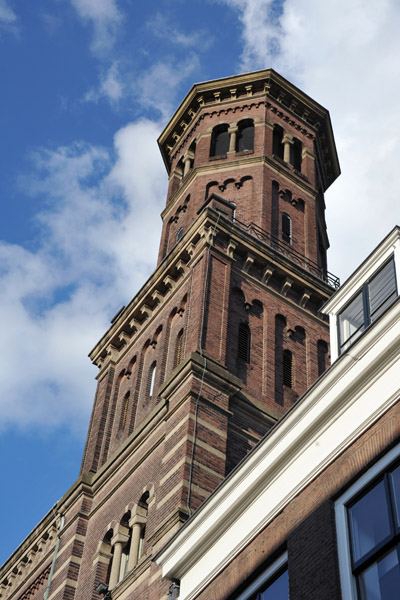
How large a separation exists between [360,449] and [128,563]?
15083 mm

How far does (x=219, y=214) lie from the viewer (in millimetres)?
34062

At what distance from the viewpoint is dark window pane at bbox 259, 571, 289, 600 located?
13.3m

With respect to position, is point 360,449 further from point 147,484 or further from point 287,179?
point 287,179

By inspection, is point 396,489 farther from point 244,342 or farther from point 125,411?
point 125,411

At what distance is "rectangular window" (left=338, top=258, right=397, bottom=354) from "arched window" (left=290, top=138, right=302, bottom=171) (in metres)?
26.9

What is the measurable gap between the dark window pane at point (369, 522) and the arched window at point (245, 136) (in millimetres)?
31183

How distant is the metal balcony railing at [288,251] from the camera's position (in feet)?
120

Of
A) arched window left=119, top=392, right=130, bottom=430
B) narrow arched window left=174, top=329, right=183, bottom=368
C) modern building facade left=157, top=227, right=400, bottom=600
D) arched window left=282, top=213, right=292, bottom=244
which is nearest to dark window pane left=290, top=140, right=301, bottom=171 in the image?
arched window left=282, top=213, right=292, bottom=244

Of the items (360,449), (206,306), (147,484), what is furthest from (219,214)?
(360,449)

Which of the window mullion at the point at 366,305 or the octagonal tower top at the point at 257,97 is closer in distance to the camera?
the window mullion at the point at 366,305

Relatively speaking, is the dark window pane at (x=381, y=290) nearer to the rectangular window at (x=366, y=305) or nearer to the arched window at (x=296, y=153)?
the rectangular window at (x=366, y=305)

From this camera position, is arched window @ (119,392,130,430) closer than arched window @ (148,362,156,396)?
No

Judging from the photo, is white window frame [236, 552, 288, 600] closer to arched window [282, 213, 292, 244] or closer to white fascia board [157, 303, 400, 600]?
white fascia board [157, 303, 400, 600]

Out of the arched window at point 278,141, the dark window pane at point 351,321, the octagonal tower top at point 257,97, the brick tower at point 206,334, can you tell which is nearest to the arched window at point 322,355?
the brick tower at point 206,334
